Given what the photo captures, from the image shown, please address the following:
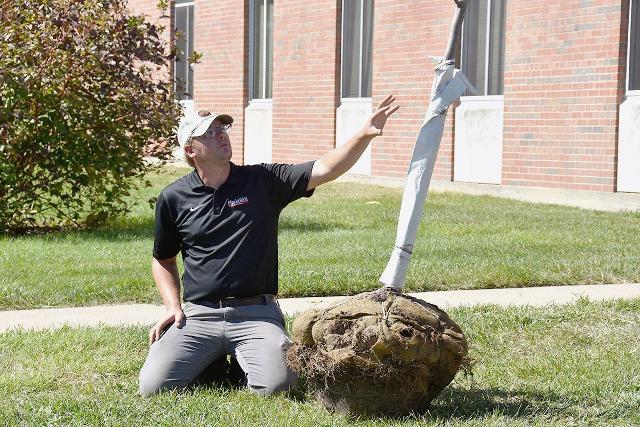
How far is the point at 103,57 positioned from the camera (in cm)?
1155

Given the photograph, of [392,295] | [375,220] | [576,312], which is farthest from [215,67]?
[392,295]

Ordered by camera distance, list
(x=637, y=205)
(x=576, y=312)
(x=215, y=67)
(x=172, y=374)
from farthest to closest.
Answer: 1. (x=215, y=67)
2. (x=637, y=205)
3. (x=576, y=312)
4. (x=172, y=374)

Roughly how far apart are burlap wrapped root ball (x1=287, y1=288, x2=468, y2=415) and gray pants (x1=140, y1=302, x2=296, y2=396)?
395 mm

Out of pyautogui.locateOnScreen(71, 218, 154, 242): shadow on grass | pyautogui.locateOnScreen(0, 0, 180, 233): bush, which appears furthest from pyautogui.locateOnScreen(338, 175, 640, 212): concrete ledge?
pyautogui.locateOnScreen(0, 0, 180, 233): bush

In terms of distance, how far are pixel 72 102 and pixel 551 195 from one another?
6946 millimetres

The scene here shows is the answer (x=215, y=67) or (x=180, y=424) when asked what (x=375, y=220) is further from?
(x=215, y=67)

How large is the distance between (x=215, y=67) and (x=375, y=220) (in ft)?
34.3

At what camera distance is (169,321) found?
5742 millimetres

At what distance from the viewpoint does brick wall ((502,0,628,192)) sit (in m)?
14.2

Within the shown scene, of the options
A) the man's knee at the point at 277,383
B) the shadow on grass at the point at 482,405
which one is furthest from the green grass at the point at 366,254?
the shadow on grass at the point at 482,405

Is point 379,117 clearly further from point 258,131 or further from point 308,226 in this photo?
point 258,131

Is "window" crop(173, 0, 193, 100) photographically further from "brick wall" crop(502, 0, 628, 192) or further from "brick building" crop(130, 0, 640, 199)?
"brick wall" crop(502, 0, 628, 192)

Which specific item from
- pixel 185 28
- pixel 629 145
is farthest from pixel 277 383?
pixel 185 28

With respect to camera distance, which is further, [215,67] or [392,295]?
[215,67]
